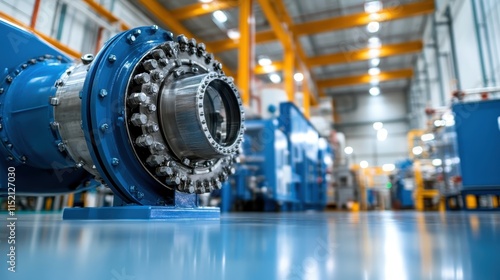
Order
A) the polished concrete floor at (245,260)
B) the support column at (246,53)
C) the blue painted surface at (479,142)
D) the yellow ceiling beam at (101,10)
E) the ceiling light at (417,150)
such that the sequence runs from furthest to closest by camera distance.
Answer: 1. the ceiling light at (417,150)
2. the support column at (246,53)
3. the yellow ceiling beam at (101,10)
4. the blue painted surface at (479,142)
5. the polished concrete floor at (245,260)

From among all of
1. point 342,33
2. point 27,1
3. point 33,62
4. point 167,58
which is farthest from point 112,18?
point 342,33

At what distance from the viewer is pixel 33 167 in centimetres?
161

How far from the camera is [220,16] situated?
28.3 feet

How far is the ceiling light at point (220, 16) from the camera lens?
8539 mm

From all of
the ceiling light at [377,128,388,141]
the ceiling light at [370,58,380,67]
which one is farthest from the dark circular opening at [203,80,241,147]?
the ceiling light at [377,128,388,141]

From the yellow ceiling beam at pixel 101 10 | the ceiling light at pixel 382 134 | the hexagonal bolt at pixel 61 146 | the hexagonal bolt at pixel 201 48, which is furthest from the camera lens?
the ceiling light at pixel 382 134

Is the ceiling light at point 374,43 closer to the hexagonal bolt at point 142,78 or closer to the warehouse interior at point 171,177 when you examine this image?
the warehouse interior at point 171,177

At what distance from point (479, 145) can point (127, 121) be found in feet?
15.8

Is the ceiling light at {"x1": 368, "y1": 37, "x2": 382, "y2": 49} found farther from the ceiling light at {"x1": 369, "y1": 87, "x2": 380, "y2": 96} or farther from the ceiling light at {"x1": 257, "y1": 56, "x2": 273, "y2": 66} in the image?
the ceiling light at {"x1": 369, "y1": 87, "x2": 380, "y2": 96}

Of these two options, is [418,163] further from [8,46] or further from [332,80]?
[8,46]

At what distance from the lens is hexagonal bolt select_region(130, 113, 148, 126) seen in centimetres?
120

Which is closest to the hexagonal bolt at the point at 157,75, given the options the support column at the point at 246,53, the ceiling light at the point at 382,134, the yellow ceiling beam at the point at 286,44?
the support column at the point at 246,53

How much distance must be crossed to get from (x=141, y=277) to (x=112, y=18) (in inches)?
262

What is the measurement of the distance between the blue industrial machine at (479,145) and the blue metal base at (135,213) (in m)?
4.43
